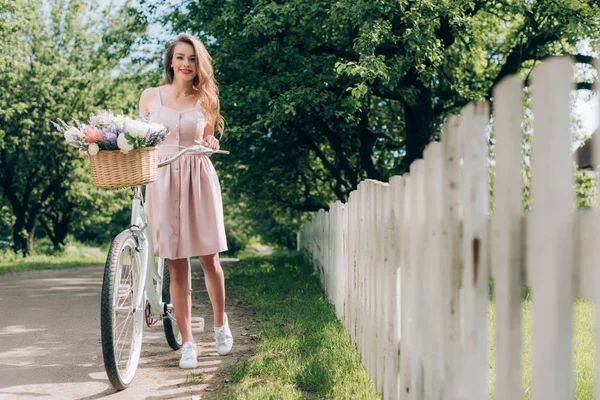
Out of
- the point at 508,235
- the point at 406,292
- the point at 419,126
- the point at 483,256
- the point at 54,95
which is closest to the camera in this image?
the point at 508,235

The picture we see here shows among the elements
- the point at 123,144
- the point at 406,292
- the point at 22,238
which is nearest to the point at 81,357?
the point at 123,144

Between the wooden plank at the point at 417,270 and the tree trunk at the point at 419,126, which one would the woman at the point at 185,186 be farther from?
the tree trunk at the point at 419,126

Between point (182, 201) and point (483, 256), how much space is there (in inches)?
108

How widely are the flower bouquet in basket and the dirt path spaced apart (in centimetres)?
121

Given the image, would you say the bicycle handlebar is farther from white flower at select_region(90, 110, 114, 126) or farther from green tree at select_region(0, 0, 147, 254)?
green tree at select_region(0, 0, 147, 254)

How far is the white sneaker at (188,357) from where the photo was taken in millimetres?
4188

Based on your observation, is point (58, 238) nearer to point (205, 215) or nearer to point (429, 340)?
point (205, 215)

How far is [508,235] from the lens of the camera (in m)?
1.68

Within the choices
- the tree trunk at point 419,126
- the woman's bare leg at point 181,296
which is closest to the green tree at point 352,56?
the tree trunk at point 419,126

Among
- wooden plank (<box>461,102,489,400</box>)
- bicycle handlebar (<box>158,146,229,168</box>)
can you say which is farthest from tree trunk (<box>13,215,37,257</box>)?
wooden plank (<box>461,102,489,400</box>)

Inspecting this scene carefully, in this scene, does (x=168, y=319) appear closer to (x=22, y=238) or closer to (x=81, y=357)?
(x=81, y=357)

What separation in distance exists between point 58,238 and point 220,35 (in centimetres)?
1891

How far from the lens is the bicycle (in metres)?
3.46

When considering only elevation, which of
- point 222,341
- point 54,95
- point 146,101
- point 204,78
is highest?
point 54,95
